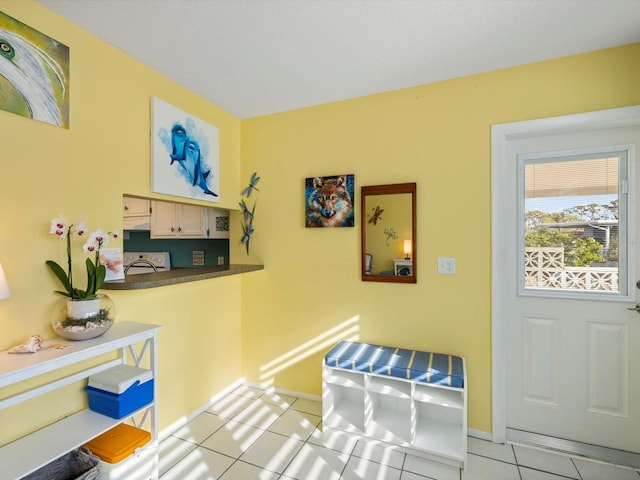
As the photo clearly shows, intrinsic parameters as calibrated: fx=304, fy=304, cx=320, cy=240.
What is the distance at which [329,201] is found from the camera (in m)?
2.45

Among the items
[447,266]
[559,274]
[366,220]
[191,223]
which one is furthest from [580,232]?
[191,223]

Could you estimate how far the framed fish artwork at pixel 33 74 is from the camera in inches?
52.6

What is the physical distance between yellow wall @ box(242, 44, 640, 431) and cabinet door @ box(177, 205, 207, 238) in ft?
2.22

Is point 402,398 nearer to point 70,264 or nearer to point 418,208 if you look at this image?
point 418,208

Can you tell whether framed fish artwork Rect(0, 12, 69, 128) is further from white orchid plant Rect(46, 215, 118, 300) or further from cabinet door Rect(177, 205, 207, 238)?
cabinet door Rect(177, 205, 207, 238)

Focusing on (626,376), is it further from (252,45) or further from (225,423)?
(252,45)

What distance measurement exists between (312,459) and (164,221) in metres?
2.41

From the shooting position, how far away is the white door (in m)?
1.84

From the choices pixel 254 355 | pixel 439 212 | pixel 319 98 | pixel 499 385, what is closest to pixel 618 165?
pixel 439 212

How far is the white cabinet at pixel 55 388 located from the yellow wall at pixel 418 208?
117 cm

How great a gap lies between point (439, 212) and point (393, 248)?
41cm

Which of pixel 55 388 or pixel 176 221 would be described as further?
pixel 176 221

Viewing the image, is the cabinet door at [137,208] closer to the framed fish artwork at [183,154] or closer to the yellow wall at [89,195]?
the framed fish artwork at [183,154]

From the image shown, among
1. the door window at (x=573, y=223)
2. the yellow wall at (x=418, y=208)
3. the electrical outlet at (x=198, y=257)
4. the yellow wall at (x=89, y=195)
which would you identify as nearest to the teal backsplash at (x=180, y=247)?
the electrical outlet at (x=198, y=257)
